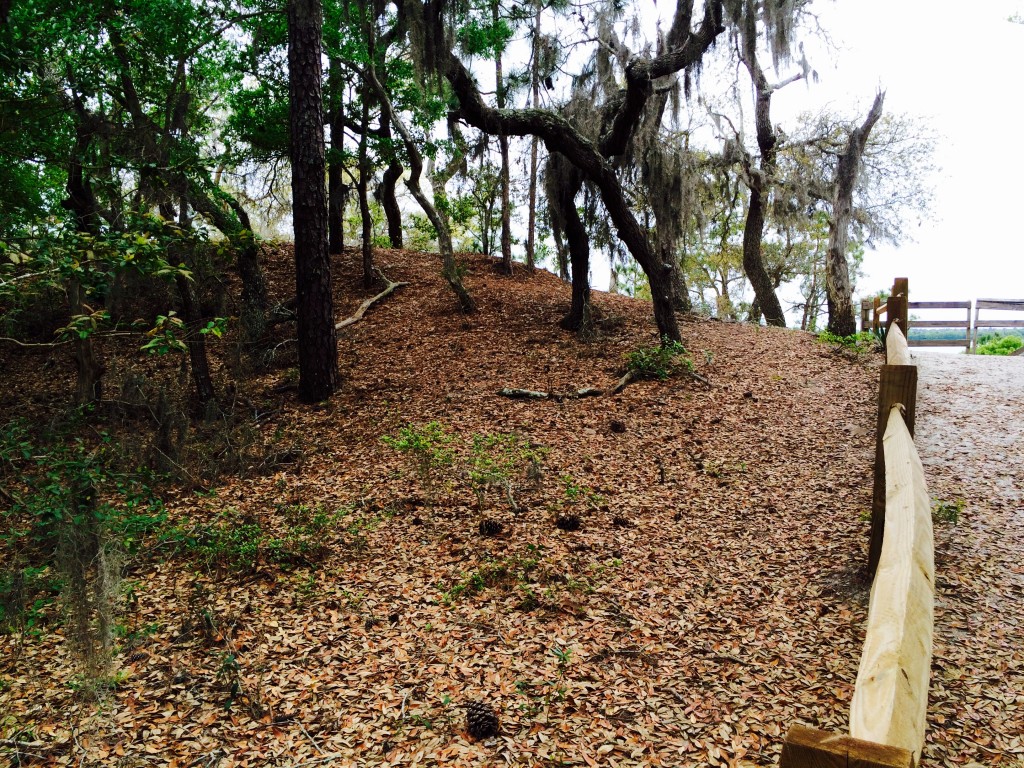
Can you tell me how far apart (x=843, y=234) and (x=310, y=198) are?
39.1 feet

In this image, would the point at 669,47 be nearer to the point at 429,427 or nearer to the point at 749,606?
the point at 429,427

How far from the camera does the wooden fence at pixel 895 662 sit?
3.12 ft

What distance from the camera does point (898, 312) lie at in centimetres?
862

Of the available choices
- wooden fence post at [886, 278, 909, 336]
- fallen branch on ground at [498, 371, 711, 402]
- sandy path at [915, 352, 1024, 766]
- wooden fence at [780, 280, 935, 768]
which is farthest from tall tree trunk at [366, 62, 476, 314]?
wooden fence at [780, 280, 935, 768]

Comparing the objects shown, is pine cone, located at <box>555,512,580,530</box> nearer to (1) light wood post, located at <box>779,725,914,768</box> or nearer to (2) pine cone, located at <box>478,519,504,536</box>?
(2) pine cone, located at <box>478,519,504,536</box>

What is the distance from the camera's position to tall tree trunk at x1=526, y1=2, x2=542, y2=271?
12039mm

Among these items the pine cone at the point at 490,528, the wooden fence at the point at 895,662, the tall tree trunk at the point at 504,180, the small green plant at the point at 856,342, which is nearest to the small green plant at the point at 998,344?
the small green plant at the point at 856,342

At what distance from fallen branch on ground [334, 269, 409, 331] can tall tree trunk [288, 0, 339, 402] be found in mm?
2489

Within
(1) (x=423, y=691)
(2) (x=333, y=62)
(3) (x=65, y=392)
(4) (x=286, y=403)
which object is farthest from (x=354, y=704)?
(2) (x=333, y=62)

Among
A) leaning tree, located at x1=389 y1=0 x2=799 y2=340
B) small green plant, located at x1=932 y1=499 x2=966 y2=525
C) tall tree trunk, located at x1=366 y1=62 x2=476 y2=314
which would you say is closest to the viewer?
small green plant, located at x1=932 y1=499 x2=966 y2=525

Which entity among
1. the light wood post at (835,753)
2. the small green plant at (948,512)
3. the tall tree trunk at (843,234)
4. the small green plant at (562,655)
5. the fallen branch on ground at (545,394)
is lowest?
the small green plant at (562,655)

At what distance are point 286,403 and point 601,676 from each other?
597 cm

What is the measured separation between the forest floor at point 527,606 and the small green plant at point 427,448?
0.31 feet

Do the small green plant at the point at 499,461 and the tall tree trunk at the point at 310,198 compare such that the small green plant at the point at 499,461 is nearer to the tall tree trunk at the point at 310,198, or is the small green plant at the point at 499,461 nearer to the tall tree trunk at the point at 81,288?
the tall tree trunk at the point at 310,198
